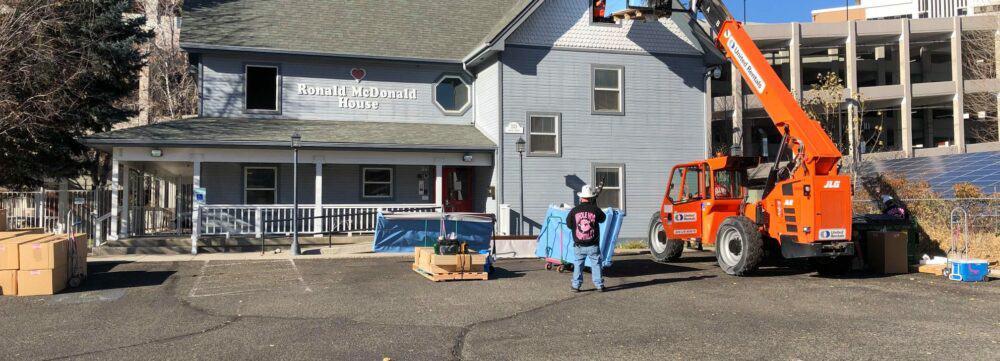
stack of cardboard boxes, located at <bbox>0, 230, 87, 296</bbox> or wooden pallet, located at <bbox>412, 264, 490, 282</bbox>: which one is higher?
stack of cardboard boxes, located at <bbox>0, 230, 87, 296</bbox>

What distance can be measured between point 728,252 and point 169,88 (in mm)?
31267

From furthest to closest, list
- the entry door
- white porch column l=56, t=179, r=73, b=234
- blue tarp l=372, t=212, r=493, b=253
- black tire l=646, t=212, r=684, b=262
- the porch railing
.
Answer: the entry door < white porch column l=56, t=179, r=73, b=234 < the porch railing < black tire l=646, t=212, r=684, b=262 < blue tarp l=372, t=212, r=493, b=253

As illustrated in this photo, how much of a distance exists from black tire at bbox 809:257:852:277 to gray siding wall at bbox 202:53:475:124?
11.2 m

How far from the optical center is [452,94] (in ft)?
69.7

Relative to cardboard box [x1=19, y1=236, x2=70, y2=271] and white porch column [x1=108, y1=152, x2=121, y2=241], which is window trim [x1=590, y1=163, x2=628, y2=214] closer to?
white porch column [x1=108, y1=152, x2=121, y2=241]

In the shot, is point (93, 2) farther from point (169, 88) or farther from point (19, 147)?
point (169, 88)

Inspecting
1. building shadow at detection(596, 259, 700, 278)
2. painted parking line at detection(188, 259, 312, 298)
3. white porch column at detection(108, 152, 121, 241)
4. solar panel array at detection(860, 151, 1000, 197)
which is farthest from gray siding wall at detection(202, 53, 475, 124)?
solar panel array at detection(860, 151, 1000, 197)

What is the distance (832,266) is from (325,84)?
14021 millimetres

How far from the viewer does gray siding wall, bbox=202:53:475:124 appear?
19.5 metres

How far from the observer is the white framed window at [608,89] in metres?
19.9

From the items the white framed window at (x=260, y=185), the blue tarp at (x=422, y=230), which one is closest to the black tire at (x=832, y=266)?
the blue tarp at (x=422, y=230)

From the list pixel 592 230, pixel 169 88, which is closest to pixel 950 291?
pixel 592 230

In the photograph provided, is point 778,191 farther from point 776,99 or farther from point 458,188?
point 458,188

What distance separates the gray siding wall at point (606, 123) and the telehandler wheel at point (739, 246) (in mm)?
6917
